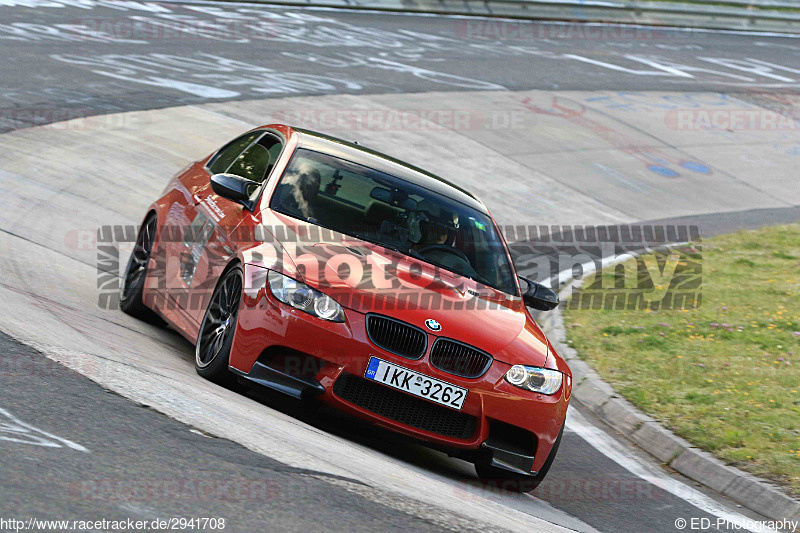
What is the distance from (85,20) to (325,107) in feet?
25.7

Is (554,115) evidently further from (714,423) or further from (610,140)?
(714,423)

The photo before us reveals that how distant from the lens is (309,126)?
701 inches

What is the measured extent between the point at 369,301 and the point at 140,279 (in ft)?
9.52

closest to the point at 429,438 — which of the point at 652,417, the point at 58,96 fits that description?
the point at 652,417

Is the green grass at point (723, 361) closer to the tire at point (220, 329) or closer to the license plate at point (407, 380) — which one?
the license plate at point (407, 380)

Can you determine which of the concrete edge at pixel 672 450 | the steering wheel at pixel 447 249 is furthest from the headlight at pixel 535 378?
the concrete edge at pixel 672 450

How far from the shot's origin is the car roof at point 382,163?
750cm

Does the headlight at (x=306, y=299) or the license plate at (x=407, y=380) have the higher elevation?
the headlight at (x=306, y=299)

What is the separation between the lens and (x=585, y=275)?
13062 mm

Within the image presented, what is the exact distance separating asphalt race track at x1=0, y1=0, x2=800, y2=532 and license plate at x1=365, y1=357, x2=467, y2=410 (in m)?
0.43

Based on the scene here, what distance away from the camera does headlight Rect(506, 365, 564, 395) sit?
5922 millimetres

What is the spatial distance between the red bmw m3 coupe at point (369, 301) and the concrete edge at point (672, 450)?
1331mm
